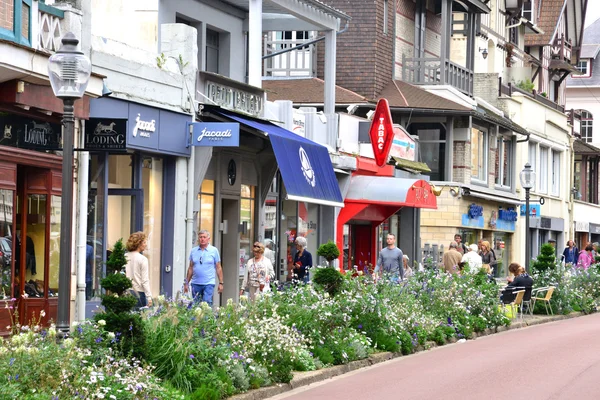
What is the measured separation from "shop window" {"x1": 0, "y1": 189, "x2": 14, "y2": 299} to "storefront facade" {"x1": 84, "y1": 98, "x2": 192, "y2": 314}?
162 cm

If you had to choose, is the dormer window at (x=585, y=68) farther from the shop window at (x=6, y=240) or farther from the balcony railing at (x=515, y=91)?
the shop window at (x=6, y=240)

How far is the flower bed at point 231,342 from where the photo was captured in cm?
1057

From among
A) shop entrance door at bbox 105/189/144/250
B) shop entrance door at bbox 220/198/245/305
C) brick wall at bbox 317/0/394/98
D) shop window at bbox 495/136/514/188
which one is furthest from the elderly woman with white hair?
shop window at bbox 495/136/514/188

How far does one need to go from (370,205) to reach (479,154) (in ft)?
34.2

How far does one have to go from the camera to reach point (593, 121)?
245 feet

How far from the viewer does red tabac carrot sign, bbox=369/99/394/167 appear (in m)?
30.8

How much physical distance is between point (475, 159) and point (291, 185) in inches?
796

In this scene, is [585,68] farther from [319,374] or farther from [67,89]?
[67,89]

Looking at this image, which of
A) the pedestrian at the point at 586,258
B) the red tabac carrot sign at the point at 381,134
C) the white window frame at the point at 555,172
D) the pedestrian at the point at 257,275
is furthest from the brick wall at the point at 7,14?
the white window frame at the point at 555,172

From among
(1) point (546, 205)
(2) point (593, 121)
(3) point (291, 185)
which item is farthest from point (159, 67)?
(2) point (593, 121)

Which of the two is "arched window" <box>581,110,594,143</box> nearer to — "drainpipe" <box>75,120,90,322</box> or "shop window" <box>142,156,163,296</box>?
"shop window" <box>142,156,163,296</box>

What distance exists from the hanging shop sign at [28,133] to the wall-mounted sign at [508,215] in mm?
30035

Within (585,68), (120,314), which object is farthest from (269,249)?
(585,68)

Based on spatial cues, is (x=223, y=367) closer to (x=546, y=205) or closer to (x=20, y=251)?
(x=20, y=251)
